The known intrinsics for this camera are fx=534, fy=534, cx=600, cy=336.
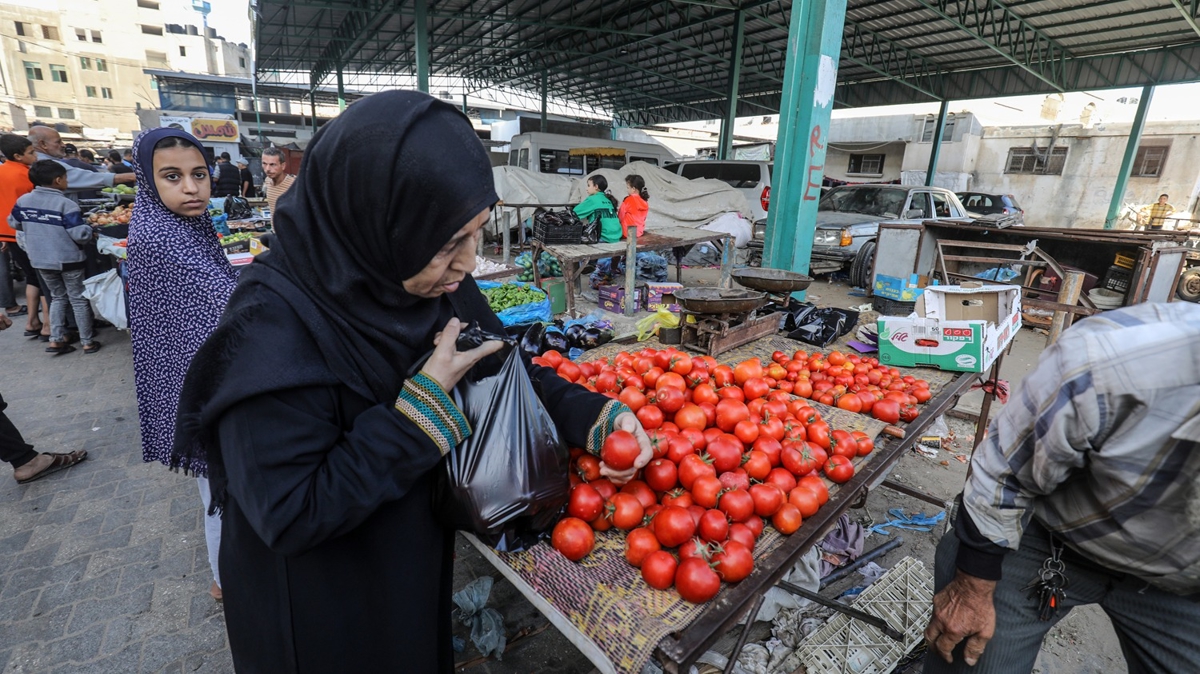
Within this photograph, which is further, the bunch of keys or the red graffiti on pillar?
the red graffiti on pillar

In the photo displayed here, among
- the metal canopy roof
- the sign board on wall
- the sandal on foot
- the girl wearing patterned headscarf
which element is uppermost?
the metal canopy roof

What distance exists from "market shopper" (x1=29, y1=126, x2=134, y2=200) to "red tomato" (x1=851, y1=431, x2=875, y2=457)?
7.47 meters

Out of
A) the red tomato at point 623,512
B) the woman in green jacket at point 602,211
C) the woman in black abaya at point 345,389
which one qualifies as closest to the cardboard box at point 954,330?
the red tomato at point 623,512

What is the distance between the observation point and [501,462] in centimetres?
119

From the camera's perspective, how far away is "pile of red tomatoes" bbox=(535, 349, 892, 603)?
1466 millimetres

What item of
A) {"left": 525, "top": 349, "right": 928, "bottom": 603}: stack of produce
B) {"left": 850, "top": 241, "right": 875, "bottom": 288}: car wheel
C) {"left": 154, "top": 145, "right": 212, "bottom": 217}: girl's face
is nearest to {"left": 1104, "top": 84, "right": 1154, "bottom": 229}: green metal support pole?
{"left": 850, "top": 241, "right": 875, "bottom": 288}: car wheel

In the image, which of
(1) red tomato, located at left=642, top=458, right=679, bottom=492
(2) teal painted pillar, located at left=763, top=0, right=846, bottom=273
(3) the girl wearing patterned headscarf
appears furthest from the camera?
(2) teal painted pillar, located at left=763, top=0, right=846, bottom=273

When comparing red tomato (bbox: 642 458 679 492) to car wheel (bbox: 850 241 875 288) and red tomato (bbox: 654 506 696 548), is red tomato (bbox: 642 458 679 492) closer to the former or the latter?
red tomato (bbox: 654 506 696 548)

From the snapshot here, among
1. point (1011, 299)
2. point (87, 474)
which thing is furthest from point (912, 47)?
point (87, 474)

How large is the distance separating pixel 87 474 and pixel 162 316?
8.74 ft

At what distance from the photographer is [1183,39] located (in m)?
13.0

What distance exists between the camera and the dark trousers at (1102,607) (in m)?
1.34

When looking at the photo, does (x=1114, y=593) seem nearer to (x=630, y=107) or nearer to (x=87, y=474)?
(x=87, y=474)

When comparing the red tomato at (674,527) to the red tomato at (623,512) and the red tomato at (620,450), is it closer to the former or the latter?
the red tomato at (623,512)
